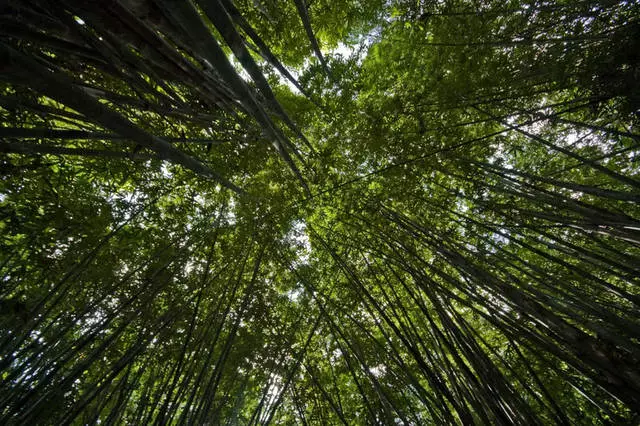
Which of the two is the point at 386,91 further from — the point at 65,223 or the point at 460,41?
the point at 65,223

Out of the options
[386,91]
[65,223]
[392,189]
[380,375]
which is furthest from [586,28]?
[65,223]

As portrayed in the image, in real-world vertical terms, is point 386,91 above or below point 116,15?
above

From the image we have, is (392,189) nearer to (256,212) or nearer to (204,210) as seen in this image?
(256,212)

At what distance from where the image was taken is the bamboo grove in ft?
5.66

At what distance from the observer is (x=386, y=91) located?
374 centimetres

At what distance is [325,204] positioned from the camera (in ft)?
13.2

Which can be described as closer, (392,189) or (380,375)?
(392,189)

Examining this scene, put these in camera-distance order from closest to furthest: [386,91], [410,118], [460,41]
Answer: [460,41], [410,118], [386,91]

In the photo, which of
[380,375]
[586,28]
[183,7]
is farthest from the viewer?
[380,375]

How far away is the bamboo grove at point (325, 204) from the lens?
1.73 m

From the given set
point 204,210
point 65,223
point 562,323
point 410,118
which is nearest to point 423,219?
point 410,118

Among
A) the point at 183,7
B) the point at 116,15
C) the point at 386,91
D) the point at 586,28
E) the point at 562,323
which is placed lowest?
the point at 562,323

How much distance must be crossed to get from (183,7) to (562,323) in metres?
2.28

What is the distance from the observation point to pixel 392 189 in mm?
3666
